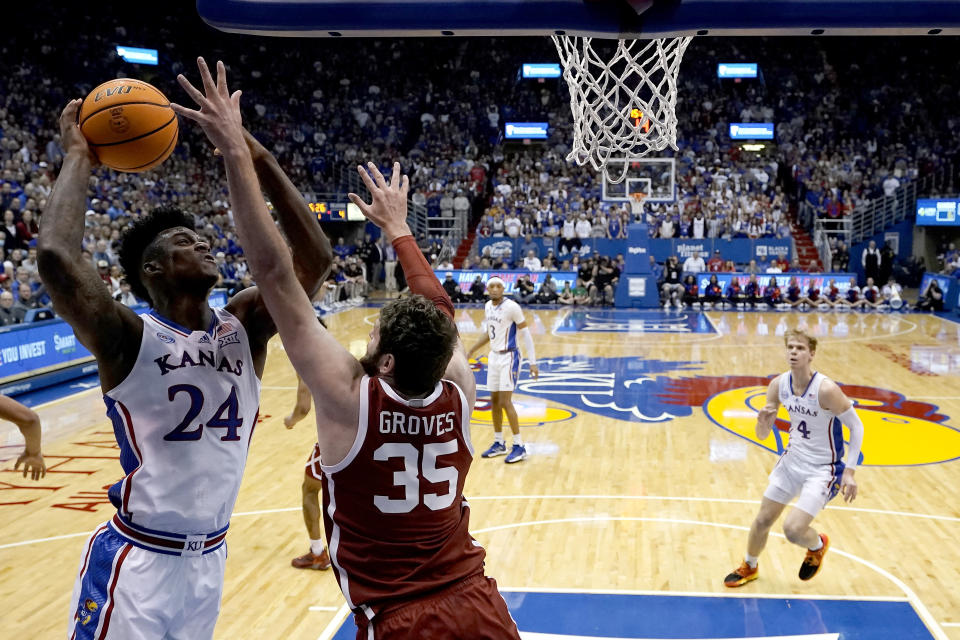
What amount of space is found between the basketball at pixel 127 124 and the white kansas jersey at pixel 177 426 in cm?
53

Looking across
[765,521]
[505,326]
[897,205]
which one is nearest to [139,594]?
[765,521]

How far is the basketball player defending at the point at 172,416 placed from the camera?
103 inches

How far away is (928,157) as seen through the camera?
28.1 m

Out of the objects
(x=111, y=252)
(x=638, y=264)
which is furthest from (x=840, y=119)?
(x=111, y=252)

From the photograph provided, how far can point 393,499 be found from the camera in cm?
234

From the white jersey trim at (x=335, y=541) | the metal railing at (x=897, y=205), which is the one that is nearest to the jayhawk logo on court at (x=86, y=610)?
the white jersey trim at (x=335, y=541)

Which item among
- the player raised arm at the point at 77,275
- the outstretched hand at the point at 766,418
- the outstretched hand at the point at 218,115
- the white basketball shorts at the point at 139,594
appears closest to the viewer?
the outstretched hand at the point at 218,115

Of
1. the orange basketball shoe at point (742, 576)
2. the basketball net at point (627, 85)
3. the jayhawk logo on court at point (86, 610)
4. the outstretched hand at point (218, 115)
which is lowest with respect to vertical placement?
the orange basketball shoe at point (742, 576)

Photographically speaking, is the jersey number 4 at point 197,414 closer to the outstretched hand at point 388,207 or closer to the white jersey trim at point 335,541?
the white jersey trim at point 335,541

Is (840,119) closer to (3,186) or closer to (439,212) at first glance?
(439,212)

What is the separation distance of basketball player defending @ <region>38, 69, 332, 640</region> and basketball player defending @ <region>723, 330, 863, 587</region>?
3.66m

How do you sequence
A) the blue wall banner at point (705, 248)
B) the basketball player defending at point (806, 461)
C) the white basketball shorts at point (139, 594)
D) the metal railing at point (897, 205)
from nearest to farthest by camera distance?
the white basketball shorts at point (139, 594) < the basketball player defending at point (806, 461) < the blue wall banner at point (705, 248) < the metal railing at point (897, 205)

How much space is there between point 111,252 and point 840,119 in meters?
25.0

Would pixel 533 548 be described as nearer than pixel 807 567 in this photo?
No
